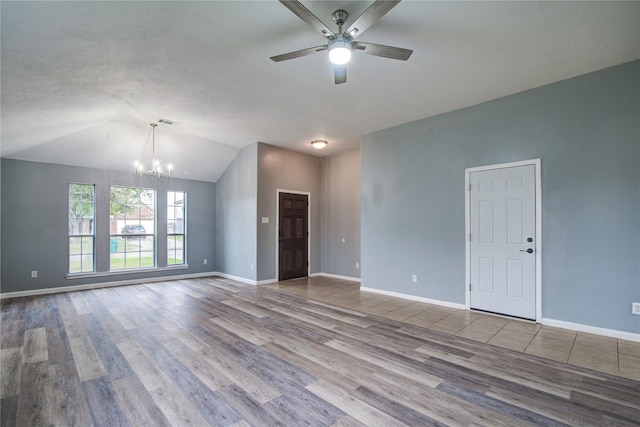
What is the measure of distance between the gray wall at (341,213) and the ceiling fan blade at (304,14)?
478 cm

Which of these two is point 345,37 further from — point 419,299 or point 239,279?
point 239,279

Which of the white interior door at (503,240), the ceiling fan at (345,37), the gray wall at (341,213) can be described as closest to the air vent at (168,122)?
the ceiling fan at (345,37)

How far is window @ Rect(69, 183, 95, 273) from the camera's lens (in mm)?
6020

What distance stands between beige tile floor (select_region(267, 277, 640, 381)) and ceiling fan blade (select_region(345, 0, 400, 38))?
3.34 metres

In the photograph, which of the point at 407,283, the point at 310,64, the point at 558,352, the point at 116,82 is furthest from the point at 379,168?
the point at 116,82

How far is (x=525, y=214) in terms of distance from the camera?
3961 millimetres

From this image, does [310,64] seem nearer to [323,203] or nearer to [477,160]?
[477,160]

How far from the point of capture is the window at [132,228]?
6.49 m

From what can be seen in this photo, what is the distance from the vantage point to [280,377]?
2.54 metres

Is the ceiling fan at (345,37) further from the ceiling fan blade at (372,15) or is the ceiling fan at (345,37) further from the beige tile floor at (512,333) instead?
the beige tile floor at (512,333)

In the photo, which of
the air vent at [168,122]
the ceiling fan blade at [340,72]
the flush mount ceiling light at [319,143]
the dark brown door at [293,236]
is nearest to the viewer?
the ceiling fan blade at [340,72]

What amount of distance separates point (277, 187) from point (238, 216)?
3.86 feet

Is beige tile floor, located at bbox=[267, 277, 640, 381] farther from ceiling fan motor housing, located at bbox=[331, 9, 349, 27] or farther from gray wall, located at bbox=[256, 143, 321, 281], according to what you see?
ceiling fan motor housing, located at bbox=[331, 9, 349, 27]

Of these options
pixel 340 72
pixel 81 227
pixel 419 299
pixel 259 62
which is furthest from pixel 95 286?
pixel 340 72
